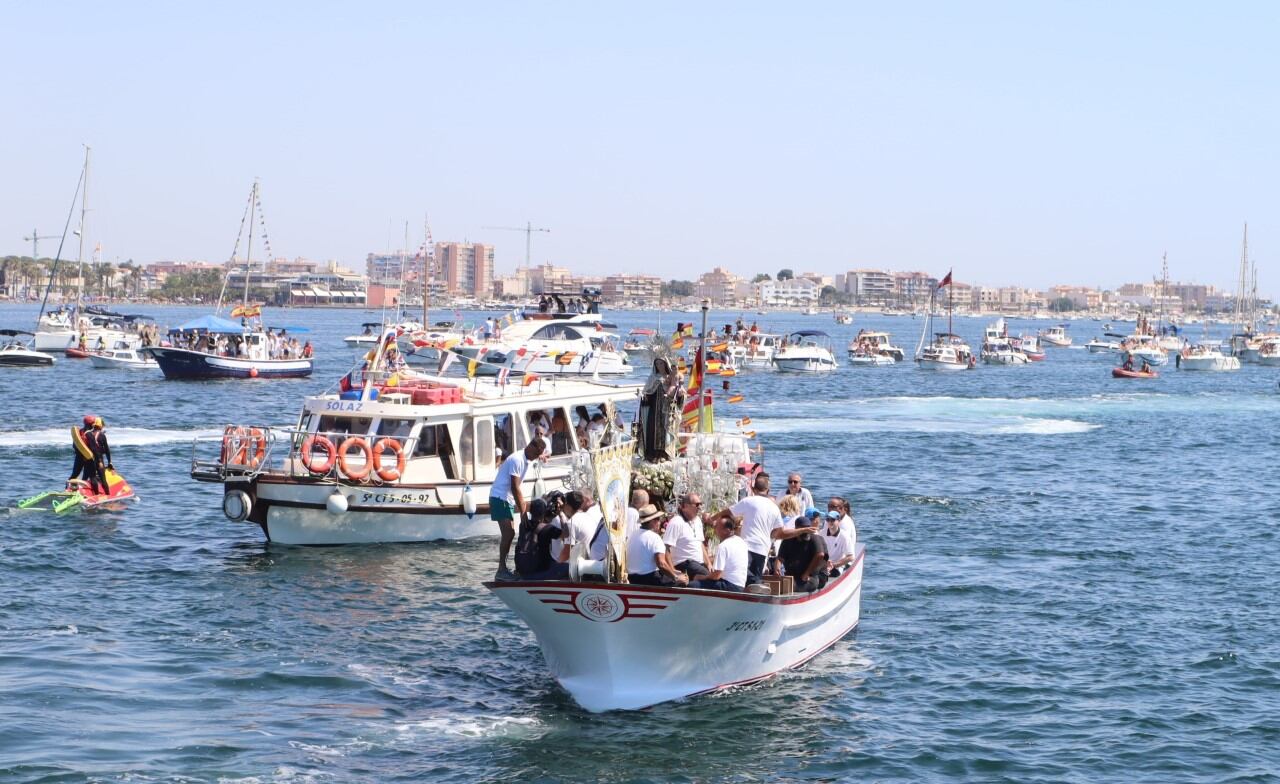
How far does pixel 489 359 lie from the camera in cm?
9156

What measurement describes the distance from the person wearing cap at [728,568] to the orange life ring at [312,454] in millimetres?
12037

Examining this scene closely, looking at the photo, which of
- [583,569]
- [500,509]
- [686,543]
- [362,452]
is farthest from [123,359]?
[686,543]

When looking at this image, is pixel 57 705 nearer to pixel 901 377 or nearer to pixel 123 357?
pixel 123 357

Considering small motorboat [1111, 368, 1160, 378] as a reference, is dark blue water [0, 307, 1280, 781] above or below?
below

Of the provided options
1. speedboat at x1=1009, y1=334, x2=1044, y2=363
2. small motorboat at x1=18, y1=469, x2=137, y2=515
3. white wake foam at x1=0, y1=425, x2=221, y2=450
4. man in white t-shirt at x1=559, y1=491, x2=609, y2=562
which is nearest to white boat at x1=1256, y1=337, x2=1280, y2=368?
speedboat at x1=1009, y1=334, x2=1044, y2=363

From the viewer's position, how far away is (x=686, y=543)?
18688 millimetres

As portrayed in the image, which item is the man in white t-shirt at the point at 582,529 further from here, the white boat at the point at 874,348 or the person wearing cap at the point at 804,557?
the white boat at the point at 874,348

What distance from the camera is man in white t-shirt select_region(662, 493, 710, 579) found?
18.6m

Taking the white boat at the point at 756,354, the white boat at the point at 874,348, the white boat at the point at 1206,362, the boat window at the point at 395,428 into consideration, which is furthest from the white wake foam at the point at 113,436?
the white boat at the point at 1206,362

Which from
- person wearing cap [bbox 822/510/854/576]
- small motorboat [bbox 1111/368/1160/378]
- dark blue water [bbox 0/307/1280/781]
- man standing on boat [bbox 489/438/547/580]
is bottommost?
dark blue water [bbox 0/307/1280/781]

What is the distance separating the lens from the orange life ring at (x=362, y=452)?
28.5 meters

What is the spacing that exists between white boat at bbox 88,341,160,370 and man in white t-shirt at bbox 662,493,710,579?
75308 millimetres

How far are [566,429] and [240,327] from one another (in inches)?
2124

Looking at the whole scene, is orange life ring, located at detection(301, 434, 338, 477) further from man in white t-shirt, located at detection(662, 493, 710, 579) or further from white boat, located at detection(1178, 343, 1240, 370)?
white boat, located at detection(1178, 343, 1240, 370)
